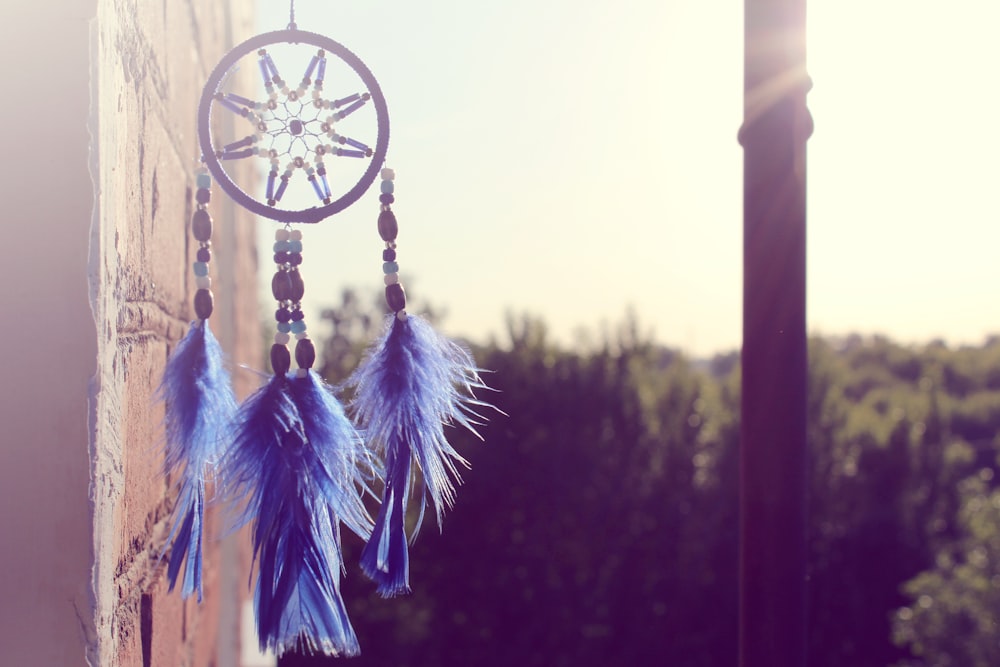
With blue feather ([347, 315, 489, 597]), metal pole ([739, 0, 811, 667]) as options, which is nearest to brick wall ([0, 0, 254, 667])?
blue feather ([347, 315, 489, 597])

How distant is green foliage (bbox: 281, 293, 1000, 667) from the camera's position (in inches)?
225

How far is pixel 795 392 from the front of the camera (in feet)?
3.17

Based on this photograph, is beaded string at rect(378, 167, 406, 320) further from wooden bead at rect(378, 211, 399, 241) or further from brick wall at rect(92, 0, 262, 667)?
brick wall at rect(92, 0, 262, 667)

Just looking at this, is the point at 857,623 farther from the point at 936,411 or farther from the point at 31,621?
the point at 31,621

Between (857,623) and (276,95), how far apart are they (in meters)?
6.71

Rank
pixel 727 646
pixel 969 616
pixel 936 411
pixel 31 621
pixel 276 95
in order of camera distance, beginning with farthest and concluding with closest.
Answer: pixel 936 411 → pixel 727 646 → pixel 969 616 → pixel 276 95 → pixel 31 621

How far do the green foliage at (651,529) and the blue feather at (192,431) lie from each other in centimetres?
445

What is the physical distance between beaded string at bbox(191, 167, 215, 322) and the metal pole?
56 cm

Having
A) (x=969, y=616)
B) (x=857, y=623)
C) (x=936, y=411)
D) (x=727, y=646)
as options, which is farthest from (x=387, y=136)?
(x=936, y=411)

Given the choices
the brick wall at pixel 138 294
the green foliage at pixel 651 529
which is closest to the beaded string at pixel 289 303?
the brick wall at pixel 138 294

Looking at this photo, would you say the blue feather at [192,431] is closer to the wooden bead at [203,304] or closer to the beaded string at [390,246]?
the wooden bead at [203,304]

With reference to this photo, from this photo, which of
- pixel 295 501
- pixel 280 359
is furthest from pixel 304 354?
pixel 295 501

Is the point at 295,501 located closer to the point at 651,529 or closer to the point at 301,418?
the point at 301,418

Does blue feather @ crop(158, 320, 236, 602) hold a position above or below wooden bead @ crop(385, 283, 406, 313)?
below
